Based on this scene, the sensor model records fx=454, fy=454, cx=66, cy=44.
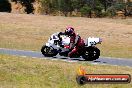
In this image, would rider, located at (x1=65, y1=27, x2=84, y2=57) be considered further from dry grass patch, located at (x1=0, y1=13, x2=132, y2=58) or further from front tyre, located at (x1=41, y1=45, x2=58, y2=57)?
dry grass patch, located at (x1=0, y1=13, x2=132, y2=58)

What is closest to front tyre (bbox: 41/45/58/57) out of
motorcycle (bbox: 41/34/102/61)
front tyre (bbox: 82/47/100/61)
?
motorcycle (bbox: 41/34/102/61)

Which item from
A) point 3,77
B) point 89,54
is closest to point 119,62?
point 89,54

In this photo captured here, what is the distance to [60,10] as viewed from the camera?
8631 cm

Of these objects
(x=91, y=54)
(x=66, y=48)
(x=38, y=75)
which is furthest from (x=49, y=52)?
(x=38, y=75)

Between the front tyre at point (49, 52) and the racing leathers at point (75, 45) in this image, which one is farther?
the front tyre at point (49, 52)

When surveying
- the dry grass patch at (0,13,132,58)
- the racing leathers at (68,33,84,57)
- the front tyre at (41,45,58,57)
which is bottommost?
the dry grass patch at (0,13,132,58)

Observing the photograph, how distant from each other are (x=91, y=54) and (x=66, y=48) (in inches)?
58.3

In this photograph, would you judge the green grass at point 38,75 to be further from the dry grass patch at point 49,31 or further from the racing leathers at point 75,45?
the dry grass patch at point 49,31

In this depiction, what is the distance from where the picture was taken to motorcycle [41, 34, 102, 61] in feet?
78.8

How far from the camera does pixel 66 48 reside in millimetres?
→ 24688

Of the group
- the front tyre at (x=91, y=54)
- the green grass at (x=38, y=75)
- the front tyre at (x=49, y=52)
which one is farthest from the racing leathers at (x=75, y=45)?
the green grass at (x=38, y=75)

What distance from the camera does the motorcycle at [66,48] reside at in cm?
2403

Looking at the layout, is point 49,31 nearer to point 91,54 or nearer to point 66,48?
point 66,48

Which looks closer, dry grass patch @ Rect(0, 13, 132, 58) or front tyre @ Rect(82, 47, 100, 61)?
front tyre @ Rect(82, 47, 100, 61)
